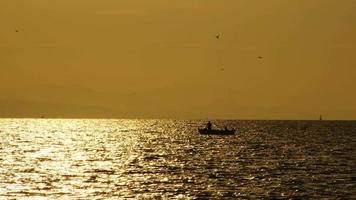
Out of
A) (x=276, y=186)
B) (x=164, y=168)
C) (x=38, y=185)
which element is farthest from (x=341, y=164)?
(x=38, y=185)

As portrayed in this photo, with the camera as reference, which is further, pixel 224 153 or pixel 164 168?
pixel 224 153

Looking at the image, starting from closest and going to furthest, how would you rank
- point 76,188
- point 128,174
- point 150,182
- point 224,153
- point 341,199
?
1. point 341,199
2. point 76,188
3. point 150,182
4. point 128,174
5. point 224,153

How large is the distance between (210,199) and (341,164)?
149 feet

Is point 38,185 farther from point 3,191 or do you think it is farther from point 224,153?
point 224,153

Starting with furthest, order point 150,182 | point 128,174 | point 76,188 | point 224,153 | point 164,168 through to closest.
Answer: point 224,153 < point 164,168 < point 128,174 < point 150,182 < point 76,188

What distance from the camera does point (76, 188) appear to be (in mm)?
78000

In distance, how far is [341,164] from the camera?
4387 inches

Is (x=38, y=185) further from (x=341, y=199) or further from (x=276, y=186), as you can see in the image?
(x=341, y=199)

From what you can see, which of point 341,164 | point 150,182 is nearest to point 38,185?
point 150,182

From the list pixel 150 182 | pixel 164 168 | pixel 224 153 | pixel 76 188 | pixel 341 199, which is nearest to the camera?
pixel 341 199

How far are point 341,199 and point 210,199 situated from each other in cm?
1192

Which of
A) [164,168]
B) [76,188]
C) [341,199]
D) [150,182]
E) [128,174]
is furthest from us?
[164,168]

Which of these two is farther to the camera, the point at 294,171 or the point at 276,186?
the point at 294,171

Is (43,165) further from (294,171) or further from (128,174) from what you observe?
(294,171)
